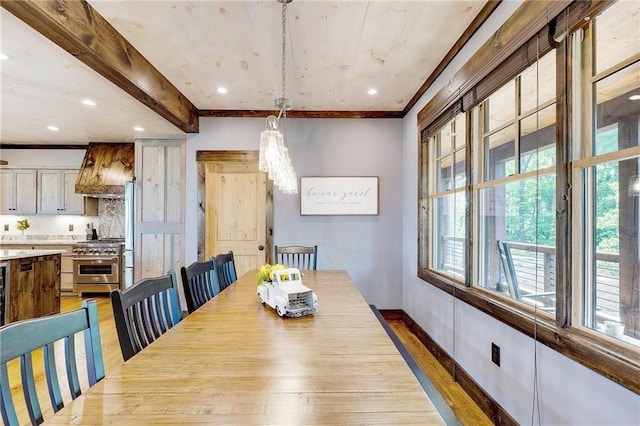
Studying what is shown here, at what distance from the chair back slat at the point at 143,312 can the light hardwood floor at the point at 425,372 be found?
1370 millimetres

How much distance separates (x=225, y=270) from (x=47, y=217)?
5106 mm

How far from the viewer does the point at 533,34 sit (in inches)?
66.2

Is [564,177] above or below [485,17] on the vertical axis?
below

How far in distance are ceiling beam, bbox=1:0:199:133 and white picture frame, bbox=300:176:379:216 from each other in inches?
73.6

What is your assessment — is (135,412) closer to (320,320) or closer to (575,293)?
(320,320)

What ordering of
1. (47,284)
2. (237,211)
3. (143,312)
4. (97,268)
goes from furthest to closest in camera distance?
(97,268)
(237,211)
(47,284)
(143,312)

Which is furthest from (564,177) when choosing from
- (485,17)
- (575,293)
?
(485,17)

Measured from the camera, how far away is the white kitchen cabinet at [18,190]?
561 centimetres

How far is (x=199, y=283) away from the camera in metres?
2.19

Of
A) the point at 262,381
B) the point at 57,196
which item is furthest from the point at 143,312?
the point at 57,196

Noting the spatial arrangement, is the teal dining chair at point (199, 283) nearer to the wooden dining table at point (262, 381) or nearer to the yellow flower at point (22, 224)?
the wooden dining table at point (262, 381)

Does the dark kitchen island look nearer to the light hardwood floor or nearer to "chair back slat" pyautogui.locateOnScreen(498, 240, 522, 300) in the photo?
the light hardwood floor

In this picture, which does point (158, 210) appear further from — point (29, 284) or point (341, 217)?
point (341, 217)

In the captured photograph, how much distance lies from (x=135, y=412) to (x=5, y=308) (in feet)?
11.6
